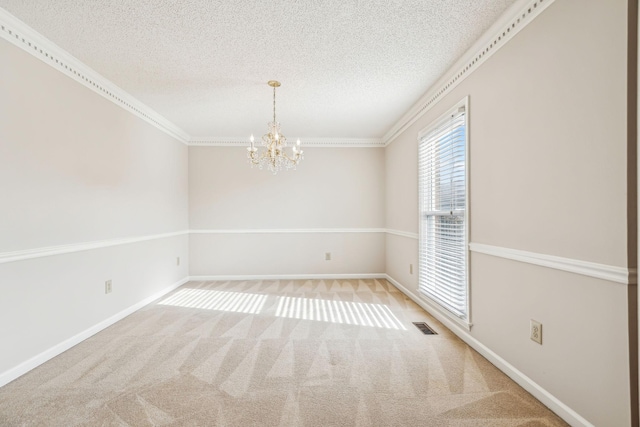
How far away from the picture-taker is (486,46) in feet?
7.70

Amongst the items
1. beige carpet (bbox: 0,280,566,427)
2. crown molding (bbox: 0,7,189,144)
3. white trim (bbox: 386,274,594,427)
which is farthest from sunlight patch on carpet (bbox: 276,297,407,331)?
crown molding (bbox: 0,7,189,144)

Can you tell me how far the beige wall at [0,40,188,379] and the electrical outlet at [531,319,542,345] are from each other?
11.6ft

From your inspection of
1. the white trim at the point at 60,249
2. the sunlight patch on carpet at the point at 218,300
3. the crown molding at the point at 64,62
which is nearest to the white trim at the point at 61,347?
the sunlight patch on carpet at the point at 218,300

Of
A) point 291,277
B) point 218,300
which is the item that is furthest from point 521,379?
point 291,277

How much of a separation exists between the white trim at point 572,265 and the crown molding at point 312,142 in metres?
3.51

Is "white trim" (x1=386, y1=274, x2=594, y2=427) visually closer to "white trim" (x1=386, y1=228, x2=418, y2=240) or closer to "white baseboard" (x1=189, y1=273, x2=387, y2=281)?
"white trim" (x1=386, y1=228, x2=418, y2=240)

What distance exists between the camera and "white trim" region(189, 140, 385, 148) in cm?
532

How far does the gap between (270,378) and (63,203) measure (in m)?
2.29

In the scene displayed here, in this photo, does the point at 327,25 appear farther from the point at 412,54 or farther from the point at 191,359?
the point at 191,359

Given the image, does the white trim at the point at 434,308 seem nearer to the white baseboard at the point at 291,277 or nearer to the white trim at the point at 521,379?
the white trim at the point at 521,379

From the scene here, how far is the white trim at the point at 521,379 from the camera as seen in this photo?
64.4 inches

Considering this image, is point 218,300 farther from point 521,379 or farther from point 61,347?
point 521,379

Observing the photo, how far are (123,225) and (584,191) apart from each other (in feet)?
13.4

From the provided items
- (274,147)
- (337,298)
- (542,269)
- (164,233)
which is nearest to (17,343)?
(164,233)
